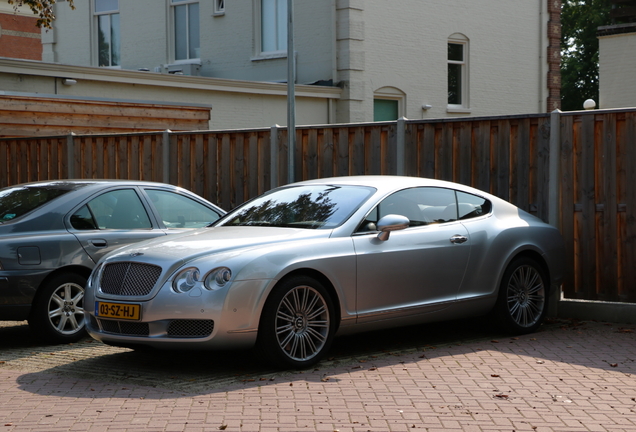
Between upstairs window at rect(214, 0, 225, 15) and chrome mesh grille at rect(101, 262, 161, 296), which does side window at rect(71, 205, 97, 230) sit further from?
upstairs window at rect(214, 0, 225, 15)

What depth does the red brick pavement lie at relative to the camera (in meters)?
5.86

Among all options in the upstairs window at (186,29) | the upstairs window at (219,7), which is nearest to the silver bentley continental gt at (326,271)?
the upstairs window at (219,7)

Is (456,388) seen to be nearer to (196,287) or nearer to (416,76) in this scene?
(196,287)

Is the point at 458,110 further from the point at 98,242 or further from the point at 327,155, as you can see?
the point at 98,242

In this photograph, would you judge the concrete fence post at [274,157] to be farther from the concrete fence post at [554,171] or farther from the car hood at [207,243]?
the car hood at [207,243]

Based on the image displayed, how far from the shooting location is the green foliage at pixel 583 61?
169ft

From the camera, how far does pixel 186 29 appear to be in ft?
84.1

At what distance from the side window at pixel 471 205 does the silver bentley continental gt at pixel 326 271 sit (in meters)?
0.01

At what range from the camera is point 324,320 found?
760 centimetres

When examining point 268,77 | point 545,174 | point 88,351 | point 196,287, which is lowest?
point 88,351

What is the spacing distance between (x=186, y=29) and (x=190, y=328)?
19654mm

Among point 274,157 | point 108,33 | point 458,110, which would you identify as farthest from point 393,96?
point 274,157

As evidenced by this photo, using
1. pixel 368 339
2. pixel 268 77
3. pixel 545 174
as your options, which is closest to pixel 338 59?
pixel 268 77

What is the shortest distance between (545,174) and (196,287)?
16.2ft
